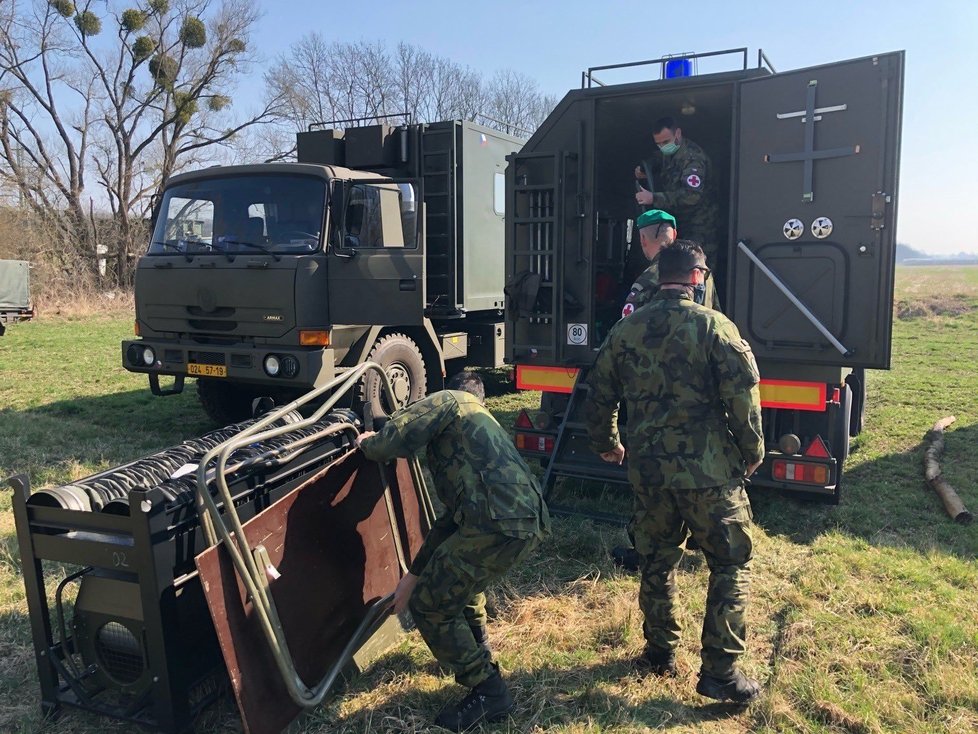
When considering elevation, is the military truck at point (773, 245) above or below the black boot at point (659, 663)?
above

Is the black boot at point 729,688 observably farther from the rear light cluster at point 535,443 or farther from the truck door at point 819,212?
the rear light cluster at point 535,443

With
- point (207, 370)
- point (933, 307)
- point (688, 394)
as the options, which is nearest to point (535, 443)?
point (688, 394)

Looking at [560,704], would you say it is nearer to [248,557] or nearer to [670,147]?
[248,557]

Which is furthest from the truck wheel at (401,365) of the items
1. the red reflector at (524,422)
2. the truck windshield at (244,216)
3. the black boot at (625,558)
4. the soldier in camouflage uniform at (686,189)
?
the black boot at (625,558)

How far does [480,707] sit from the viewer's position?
3037 millimetres

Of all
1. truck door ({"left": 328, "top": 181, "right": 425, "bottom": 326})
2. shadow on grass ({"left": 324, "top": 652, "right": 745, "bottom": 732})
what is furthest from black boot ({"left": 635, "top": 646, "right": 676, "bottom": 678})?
truck door ({"left": 328, "top": 181, "right": 425, "bottom": 326})

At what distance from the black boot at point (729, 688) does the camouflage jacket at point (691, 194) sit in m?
3.38

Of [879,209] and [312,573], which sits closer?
[312,573]

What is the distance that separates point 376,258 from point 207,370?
68.5 inches

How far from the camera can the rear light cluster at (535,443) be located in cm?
561

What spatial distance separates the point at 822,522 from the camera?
518cm

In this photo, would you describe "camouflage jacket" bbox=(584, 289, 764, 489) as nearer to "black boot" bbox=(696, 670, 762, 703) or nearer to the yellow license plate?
"black boot" bbox=(696, 670, 762, 703)

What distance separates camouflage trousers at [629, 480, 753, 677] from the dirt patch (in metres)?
20.9

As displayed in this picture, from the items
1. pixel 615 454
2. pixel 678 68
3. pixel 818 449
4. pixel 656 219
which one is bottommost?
pixel 818 449
